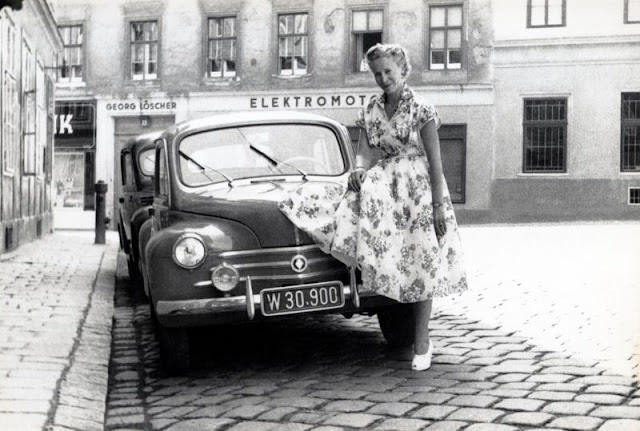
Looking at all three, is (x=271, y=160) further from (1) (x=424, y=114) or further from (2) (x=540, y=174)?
(2) (x=540, y=174)

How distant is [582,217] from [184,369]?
266 inches

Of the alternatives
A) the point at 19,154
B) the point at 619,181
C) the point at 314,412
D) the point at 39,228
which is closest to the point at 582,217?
the point at 619,181

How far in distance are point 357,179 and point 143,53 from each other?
1352 centimetres

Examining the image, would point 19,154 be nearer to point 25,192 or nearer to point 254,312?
point 25,192

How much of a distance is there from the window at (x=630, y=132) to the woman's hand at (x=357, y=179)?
1914 millimetres

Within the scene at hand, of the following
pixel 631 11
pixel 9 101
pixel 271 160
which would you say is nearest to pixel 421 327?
pixel 271 160

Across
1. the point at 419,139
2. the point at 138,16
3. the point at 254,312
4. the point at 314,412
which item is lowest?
the point at 314,412

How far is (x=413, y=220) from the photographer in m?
4.61

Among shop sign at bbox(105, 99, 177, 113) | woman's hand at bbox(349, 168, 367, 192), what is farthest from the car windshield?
shop sign at bbox(105, 99, 177, 113)

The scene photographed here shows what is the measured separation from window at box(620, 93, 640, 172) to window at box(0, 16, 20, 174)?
7839mm

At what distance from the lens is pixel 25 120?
46.3 ft

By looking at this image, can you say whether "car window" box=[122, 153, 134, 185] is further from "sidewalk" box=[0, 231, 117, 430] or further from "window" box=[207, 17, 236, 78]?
"window" box=[207, 17, 236, 78]

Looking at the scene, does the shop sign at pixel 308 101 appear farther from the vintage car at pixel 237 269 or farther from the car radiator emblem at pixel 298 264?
the car radiator emblem at pixel 298 264

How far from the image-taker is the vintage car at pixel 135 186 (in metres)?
8.33
